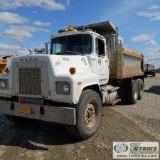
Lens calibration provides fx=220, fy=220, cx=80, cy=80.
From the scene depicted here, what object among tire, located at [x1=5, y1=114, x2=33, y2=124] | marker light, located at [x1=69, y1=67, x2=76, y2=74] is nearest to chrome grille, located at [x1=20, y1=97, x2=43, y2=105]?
marker light, located at [x1=69, y1=67, x2=76, y2=74]

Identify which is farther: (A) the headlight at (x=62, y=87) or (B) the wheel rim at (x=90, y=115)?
(B) the wheel rim at (x=90, y=115)

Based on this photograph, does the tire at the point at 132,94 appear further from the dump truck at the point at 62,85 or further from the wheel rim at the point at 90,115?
the wheel rim at the point at 90,115

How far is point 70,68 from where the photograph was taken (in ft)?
16.4

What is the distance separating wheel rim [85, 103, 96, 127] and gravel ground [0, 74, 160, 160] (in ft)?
1.16

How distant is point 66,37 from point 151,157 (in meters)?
4.06

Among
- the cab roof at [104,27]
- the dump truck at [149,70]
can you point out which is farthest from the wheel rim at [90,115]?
the dump truck at [149,70]

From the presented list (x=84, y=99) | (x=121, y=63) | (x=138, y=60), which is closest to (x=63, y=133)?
(x=84, y=99)

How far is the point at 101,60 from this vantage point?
6750mm

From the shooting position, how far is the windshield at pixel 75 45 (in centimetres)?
630

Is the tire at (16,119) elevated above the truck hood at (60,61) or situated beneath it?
situated beneath

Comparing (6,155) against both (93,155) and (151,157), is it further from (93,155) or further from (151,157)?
(151,157)
